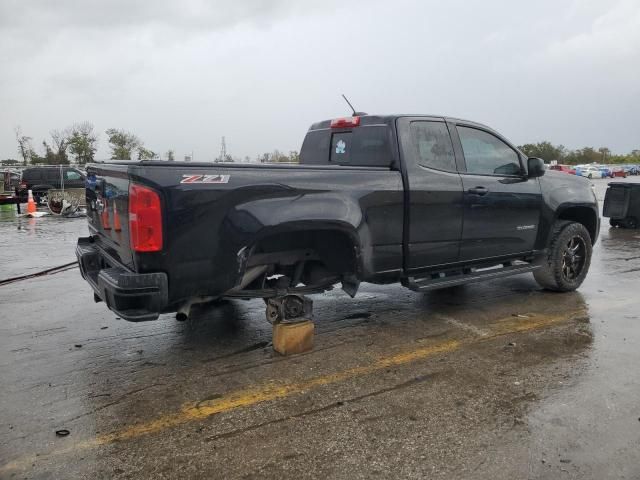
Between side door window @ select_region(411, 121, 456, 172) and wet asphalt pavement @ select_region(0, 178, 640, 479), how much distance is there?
5.01 ft

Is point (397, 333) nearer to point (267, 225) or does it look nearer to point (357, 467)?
point (267, 225)

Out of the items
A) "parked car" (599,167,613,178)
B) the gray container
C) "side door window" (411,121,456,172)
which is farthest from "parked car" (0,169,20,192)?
"parked car" (599,167,613,178)

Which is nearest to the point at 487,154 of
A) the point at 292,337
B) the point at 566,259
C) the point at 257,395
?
the point at 566,259

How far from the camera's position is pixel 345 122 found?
5.16m

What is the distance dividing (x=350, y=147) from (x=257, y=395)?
260 cm

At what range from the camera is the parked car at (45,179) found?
22.1 m

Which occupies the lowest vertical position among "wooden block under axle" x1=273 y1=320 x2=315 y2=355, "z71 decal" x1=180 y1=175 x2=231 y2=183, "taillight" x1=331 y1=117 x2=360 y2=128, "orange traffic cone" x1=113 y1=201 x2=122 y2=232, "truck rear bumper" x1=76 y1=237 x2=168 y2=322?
"wooden block under axle" x1=273 y1=320 x2=315 y2=355

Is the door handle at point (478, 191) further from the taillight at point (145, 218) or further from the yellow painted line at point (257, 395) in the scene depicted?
the taillight at point (145, 218)

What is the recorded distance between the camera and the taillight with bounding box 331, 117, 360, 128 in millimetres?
5055

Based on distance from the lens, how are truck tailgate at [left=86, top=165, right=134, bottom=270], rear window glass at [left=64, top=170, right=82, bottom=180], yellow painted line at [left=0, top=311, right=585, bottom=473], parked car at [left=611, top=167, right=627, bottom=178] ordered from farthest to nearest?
1. parked car at [left=611, top=167, right=627, bottom=178]
2. rear window glass at [left=64, top=170, right=82, bottom=180]
3. truck tailgate at [left=86, top=165, right=134, bottom=270]
4. yellow painted line at [left=0, top=311, right=585, bottom=473]

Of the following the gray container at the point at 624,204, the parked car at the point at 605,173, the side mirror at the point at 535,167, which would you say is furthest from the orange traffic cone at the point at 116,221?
the parked car at the point at 605,173

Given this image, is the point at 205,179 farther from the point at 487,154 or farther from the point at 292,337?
the point at 487,154

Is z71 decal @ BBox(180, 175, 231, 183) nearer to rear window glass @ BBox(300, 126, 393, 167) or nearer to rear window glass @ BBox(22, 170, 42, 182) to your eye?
rear window glass @ BBox(300, 126, 393, 167)

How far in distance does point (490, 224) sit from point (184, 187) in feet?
10.3
